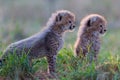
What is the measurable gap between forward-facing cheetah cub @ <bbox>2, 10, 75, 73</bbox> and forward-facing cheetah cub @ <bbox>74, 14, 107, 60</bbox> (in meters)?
0.42

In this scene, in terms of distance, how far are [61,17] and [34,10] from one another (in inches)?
425

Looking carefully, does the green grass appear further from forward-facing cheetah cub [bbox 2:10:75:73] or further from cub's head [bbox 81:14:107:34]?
cub's head [bbox 81:14:107:34]

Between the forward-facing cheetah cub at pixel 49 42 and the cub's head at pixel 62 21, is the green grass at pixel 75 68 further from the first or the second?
the cub's head at pixel 62 21

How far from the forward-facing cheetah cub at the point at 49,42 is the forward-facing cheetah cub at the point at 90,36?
16.4 inches

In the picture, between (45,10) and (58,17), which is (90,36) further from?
(45,10)

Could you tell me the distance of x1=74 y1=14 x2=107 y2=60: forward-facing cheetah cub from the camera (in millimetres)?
9924

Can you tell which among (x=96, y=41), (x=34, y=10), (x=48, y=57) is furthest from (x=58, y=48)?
(x=34, y=10)

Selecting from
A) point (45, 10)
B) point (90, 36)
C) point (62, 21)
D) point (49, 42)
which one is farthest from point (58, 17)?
point (45, 10)

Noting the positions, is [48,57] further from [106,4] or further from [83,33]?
[106,4]

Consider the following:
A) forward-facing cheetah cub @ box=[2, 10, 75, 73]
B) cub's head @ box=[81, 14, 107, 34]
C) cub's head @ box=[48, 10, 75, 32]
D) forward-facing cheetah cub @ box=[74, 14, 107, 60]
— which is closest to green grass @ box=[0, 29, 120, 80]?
forward-facing cheetah cub @ box=[2, 10, 75, 73]

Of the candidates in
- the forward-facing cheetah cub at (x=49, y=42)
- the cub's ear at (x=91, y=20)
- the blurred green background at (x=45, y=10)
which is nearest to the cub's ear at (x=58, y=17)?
the forward-facing cheetah cub at (x=49, y=42)

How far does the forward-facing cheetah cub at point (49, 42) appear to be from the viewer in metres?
9.15

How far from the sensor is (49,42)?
942 centimetres

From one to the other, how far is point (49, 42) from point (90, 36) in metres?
0.98
